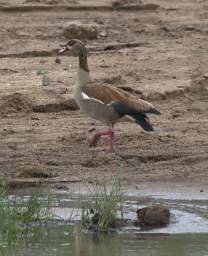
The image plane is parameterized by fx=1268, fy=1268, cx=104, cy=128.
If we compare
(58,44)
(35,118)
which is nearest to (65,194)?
(35,118)

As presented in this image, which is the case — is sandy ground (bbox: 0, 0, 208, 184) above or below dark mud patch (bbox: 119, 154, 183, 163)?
above

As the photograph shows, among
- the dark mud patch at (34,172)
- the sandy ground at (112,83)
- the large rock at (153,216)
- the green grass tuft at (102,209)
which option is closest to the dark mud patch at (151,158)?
the sandy ground at (112,83)

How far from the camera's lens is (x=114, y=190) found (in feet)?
32.0

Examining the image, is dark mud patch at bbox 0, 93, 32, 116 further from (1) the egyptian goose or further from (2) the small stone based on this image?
(1) the egyptian goose

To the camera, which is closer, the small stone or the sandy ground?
the sandy ground

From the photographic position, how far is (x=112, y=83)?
14.5 metres

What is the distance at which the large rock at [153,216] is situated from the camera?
980 centimetres

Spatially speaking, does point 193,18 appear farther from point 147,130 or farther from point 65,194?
point 65,194

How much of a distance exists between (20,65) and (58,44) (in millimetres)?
1322

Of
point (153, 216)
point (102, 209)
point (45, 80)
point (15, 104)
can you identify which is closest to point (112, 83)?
point (45, 80)

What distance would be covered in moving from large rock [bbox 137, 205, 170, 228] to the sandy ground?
1324 millimetres

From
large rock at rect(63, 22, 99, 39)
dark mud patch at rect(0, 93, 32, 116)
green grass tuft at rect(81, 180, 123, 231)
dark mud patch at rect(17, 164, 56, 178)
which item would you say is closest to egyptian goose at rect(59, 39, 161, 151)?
dark mud patch at rect(17, 164, 56, 178)

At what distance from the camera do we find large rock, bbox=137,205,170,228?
32.2 ft

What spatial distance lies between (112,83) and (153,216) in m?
4.84
